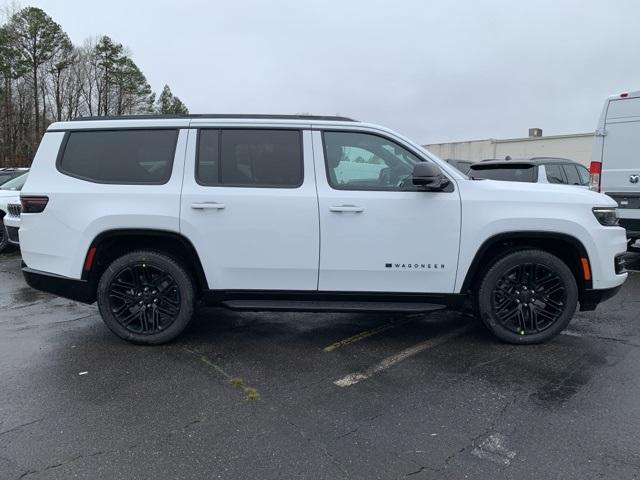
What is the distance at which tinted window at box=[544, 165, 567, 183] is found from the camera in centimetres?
916

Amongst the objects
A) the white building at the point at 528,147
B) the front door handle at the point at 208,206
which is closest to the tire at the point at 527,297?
the front door handle at the point at 208,206

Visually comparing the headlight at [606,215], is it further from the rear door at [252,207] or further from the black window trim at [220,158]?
the black window trim at [220,158]

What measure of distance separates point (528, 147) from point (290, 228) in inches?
1402

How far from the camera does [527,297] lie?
4449 millimetres

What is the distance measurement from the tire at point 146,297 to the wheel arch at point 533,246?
252cm

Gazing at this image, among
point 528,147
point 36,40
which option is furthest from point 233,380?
point 36,40

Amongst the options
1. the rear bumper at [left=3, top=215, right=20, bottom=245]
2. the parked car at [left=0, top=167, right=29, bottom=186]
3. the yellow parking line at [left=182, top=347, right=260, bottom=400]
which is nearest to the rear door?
the yellow parking line at [left=182, top=347, right=260, bottom=400]

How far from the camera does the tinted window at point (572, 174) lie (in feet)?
32.4

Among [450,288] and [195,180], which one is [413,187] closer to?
[450,288]

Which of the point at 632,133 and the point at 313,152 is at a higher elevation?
Result: the point at 632,133

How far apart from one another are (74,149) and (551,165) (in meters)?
8.25

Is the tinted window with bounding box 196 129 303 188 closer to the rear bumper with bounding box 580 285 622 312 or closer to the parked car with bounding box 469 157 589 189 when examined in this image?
the rear bumper with bounding box 580 285 622 312

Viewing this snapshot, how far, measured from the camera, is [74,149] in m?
4.46

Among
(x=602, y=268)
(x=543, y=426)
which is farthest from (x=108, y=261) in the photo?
(x=602, y=268)
